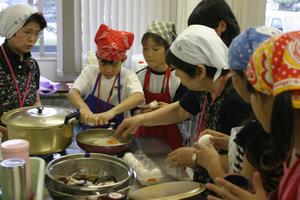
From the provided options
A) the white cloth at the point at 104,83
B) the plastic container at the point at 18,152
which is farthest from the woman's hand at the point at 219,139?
the white cloth at the point at 104,83

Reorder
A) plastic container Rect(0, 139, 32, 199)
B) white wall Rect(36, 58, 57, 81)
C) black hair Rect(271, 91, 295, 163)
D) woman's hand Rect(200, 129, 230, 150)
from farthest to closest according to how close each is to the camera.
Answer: white wall Rect(36, 58, 57, 81), woman's hand Rect(200, 129, 230, 150), plastic container Rect(0, 139, 32, 199), black hair Rect(271, 91, 295, 163)

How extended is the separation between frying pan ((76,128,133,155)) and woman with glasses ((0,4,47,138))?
0.52 meters

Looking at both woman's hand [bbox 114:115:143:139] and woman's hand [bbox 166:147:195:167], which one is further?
woman's hand [bbox 114:115:143:139]

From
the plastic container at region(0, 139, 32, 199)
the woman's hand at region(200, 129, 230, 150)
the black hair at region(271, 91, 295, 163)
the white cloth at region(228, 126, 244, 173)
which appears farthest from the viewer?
the woman's hand at region(200, 129, 230, 150)

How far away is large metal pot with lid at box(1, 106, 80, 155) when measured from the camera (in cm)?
124

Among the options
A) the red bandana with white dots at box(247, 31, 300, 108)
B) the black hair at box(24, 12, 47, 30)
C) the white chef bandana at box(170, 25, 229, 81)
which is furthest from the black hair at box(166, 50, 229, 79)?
the black hair at box(24, 12, 47, 30)

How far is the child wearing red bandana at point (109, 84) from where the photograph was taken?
72.2 inches

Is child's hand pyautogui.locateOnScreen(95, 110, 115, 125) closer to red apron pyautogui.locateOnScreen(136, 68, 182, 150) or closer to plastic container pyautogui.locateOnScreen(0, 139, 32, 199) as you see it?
red apron pyautogui.locateOnScreen(136, 68, 182, 150)

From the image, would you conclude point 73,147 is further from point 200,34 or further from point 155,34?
point 155,34

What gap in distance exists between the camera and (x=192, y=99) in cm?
162

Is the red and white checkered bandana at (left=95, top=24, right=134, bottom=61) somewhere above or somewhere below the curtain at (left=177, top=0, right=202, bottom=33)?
below

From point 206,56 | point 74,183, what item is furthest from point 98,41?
point 74,183

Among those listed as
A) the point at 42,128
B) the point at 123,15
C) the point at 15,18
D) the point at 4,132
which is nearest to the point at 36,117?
the point at 42,128

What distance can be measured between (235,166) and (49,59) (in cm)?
238
